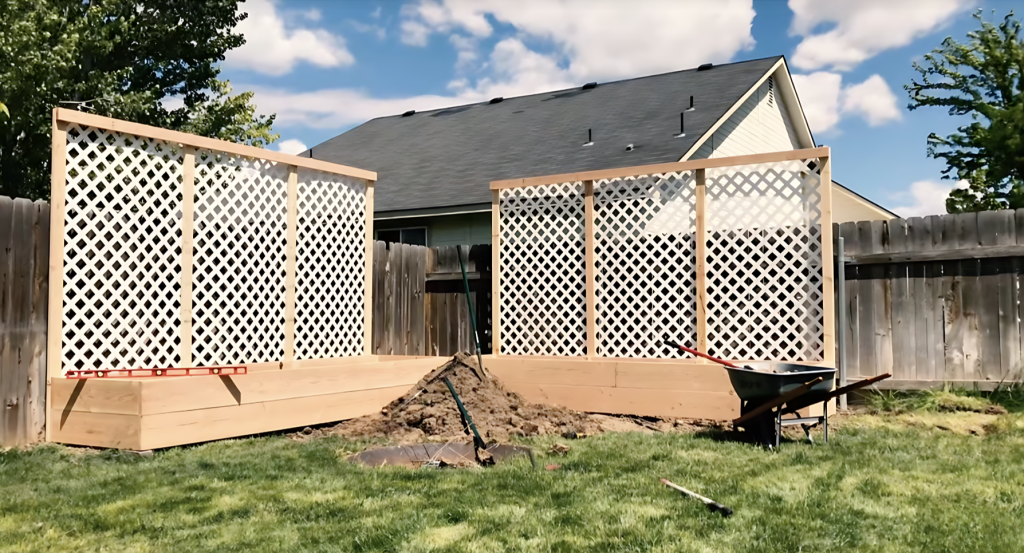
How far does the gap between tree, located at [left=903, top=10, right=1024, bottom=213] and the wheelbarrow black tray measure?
10935mm

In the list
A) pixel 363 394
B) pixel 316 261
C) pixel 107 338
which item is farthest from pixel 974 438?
pixel 107 338

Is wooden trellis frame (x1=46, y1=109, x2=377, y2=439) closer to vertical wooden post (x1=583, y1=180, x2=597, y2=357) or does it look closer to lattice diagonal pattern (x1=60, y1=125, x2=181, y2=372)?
lattice diagonal pattern (x1=60, y1=125, x2=181, y2=372)

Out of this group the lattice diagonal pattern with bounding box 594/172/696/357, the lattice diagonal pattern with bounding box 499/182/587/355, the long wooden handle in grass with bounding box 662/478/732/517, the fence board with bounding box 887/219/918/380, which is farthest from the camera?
the lattice diagonal pattern with bounding box 499/182/587/355

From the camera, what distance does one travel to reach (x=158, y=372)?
218 inches

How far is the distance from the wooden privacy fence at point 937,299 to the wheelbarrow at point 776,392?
1643mm

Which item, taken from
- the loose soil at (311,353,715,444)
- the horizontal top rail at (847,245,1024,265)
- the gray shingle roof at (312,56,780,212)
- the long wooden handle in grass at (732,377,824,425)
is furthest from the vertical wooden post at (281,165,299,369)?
the horizontal top rail at (847,245,1024,265)

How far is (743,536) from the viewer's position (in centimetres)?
311

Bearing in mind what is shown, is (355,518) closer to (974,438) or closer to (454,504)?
(454,504)

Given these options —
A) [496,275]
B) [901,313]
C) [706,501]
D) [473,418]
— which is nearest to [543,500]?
[706,501]

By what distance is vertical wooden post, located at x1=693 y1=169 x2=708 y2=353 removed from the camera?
6617 mm

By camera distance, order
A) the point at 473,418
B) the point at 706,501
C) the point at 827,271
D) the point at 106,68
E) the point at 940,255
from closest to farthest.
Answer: the point at 706,501, the point at 473,418, the point at 827,271, the point at 940,255, the point at 106,68

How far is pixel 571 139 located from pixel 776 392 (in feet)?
27.2

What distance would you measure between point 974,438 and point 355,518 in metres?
4.48

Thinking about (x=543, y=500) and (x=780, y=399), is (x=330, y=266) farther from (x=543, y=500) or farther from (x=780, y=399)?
(x=780, y=399)
